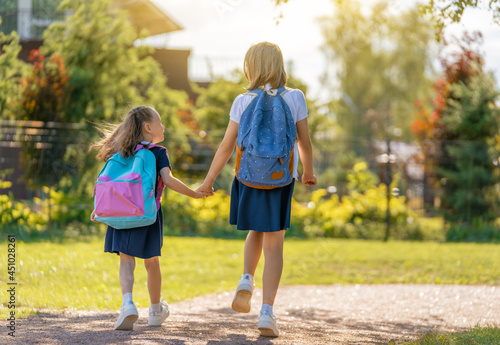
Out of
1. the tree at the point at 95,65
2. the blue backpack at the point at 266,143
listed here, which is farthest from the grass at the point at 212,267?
the tree at the point at 95,65

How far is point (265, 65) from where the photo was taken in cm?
388

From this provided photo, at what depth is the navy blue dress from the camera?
3773mm

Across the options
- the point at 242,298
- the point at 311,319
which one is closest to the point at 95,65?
the point at 311,319

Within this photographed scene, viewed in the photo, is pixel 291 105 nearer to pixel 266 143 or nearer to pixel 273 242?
pixel 266 143

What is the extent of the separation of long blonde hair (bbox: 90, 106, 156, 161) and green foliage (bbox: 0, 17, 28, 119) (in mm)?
7992

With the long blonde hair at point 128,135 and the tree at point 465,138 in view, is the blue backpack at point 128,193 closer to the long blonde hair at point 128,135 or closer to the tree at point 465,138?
the long blonde hair at point 128,135

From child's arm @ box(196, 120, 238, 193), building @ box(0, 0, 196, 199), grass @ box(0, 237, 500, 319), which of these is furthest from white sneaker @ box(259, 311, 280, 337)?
building @ box(0, 0, 196, 199)

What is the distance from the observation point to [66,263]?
7180 mm

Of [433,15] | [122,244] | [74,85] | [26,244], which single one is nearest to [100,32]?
[74,85]

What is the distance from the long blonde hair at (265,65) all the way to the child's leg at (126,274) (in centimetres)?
132

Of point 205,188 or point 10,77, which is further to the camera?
point 10,77

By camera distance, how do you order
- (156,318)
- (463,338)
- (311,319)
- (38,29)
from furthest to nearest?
(38,29) < (311,319) < (156,318) < (463,338)

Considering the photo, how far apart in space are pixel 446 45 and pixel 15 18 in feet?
36.3

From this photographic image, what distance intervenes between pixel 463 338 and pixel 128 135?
241 cm
